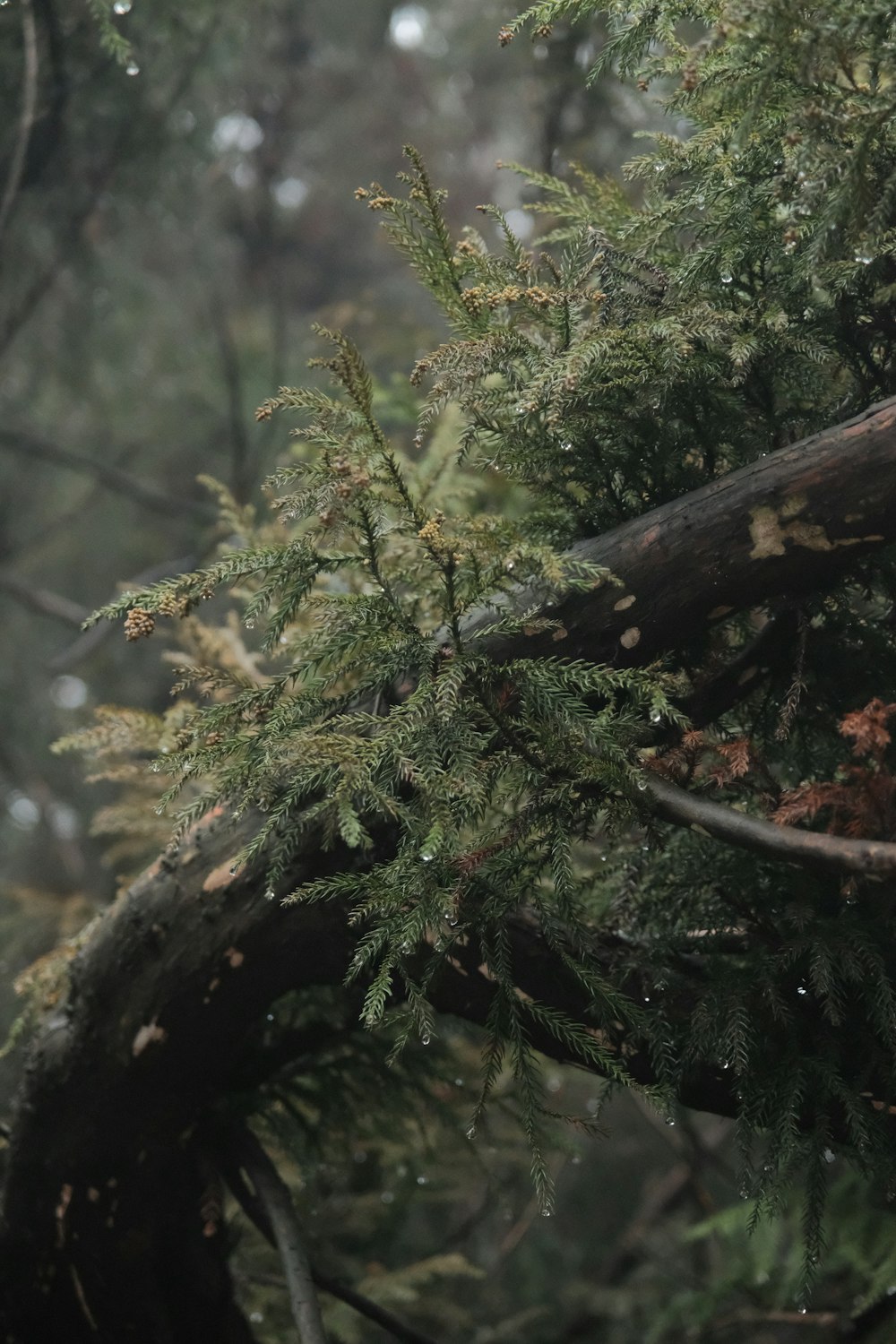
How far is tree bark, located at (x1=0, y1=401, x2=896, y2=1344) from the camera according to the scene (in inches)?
63.4

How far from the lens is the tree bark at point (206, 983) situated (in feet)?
5.28

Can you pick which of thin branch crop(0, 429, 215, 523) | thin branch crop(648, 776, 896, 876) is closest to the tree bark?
thin branch crop(648, 776, 896, 876)

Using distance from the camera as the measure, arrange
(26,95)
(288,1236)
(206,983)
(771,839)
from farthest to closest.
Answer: (26,95) → (288,1236) → (206,983) → (771,839)

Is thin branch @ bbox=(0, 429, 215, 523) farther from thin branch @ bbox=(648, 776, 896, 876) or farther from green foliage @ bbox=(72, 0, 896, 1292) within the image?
thin branch @ bbox=(648, 776, 896, 876)

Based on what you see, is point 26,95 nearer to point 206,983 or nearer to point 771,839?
point 206,983

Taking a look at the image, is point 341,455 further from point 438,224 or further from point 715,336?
point 715,336

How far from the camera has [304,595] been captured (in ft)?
5.58

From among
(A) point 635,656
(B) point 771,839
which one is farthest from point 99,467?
(B) point 771,839

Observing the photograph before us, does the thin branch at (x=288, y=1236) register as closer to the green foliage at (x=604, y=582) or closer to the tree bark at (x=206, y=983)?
the tree bark at (x=206, y=983)

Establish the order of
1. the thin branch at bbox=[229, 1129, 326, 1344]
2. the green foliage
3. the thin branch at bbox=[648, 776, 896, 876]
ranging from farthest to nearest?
1. the thin branch at bbox=[229, 1129, 326, 1344]
2. the green foliage
3. the thin branch at bbox=[648, 776, 896, 876]

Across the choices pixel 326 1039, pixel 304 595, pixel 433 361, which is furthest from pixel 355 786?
pixel 326 1039

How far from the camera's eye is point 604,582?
1.70m

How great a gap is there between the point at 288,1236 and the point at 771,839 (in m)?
1.41

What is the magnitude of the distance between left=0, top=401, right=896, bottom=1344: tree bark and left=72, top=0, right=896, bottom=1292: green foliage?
10cm
